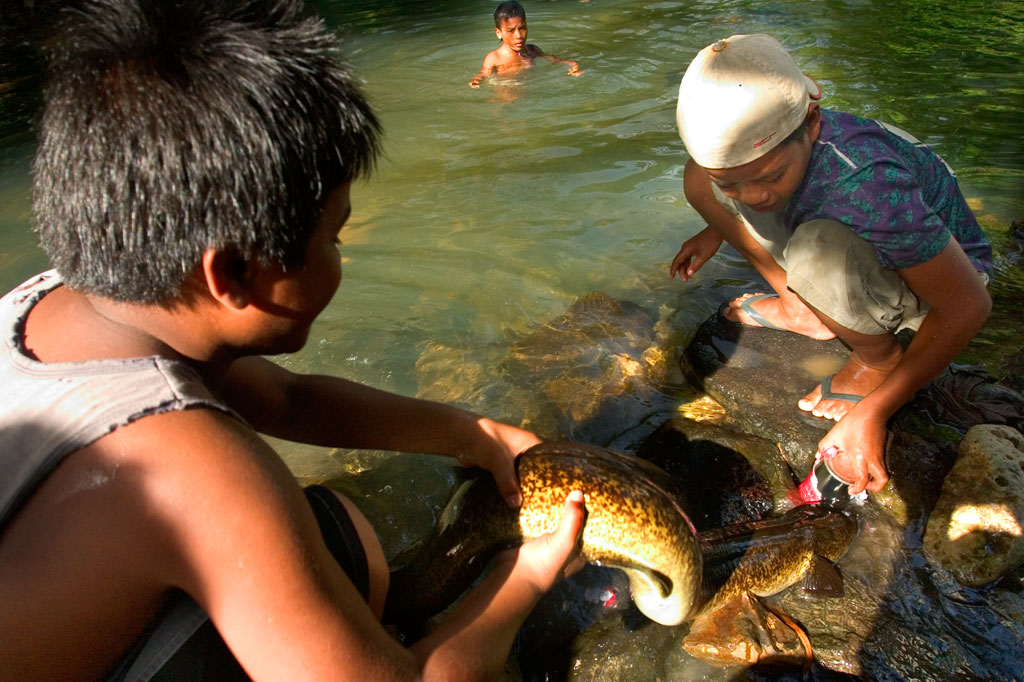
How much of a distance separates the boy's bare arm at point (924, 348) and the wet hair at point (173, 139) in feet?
7.41

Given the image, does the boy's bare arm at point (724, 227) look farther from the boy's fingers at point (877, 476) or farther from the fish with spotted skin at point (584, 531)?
the fish with spotted skin at point (584, 531)

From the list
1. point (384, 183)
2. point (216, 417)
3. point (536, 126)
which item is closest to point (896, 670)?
point (216, 417)

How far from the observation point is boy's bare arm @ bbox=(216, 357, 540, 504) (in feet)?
8.33

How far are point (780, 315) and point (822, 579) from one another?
64.0 inches

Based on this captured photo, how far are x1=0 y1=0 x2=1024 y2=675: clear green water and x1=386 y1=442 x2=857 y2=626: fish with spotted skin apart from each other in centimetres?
62

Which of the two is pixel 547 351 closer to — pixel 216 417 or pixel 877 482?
pixel 877 482

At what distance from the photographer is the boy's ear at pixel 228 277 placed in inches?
63.1

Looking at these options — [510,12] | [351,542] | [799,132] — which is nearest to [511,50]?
[510,12]

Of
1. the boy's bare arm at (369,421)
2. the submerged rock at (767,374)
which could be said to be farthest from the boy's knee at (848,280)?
the boy's bare arm at (369,421)

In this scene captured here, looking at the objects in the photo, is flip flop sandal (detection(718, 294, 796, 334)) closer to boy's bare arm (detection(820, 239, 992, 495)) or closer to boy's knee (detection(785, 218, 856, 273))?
boy's knee (detection(785, 218, 856, 273))

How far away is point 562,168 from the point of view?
20.6 feet

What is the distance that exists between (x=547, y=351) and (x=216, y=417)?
2527 millimetres

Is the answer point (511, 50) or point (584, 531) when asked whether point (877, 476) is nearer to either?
point (584, 531)

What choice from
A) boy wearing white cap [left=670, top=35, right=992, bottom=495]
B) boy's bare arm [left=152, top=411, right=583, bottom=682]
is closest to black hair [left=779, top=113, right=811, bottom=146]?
boy wearing white cap [left=670, top=35, right=992, bottom=495]
